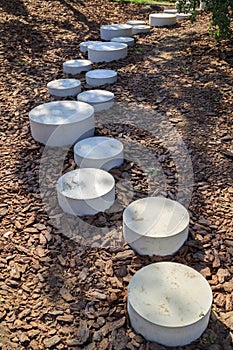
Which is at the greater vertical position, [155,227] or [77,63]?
[77,63]

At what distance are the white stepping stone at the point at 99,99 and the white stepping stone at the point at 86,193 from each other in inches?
58.4

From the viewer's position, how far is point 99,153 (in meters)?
3.60

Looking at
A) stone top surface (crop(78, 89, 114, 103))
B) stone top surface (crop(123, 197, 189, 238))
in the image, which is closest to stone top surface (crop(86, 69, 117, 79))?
stone top surface (crop(78, 89, 114, 103))

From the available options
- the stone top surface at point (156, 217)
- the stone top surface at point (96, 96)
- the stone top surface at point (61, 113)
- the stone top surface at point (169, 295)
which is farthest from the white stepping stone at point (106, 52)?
the stone top surface at point (169, 295)

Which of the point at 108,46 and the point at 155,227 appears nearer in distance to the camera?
the point at 155,227

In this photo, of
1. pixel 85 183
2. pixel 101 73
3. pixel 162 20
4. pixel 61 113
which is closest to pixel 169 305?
pixel 85 183

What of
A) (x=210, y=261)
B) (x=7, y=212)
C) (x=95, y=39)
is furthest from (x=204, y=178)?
(x=95, y=39)

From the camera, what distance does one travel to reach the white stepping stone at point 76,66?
5656 millimetres

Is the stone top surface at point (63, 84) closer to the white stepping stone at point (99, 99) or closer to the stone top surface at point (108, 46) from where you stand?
the white stepping stone at point (99, 99)

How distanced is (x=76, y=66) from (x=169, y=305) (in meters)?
4.28

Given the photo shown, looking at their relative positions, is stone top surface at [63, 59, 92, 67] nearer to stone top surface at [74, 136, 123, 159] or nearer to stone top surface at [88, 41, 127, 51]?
stone top surface at [88, 41, 127, 51]

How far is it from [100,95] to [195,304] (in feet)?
10.3

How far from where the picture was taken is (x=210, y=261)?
274 centimetres

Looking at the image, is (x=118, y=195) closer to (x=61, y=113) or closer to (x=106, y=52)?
(x=61, y=113)
